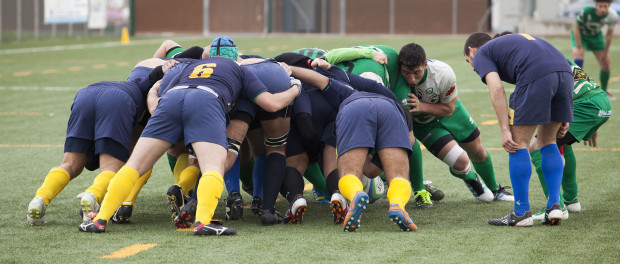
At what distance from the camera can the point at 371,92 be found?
6328mm

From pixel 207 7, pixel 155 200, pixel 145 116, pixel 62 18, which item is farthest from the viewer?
pixel 207 7

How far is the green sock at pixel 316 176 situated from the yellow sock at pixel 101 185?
1695 millimetres

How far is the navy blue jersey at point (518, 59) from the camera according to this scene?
5617mm

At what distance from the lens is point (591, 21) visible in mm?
14484

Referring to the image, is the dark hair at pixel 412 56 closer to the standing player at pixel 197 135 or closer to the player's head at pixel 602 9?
the standing player at pixel 197 135

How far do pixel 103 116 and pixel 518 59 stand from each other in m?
3.05

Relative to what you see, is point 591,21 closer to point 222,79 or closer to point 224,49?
point 224,49

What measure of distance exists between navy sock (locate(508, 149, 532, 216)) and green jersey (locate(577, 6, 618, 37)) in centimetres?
959

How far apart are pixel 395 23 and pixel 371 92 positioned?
101ft

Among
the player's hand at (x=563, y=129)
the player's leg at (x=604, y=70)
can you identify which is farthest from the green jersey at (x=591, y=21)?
the player's hand at (x=563, y=129)

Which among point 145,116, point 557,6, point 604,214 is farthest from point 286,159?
point 557,6

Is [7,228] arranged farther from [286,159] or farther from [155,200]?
[286,159]

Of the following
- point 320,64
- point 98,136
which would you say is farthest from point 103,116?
point 320,64

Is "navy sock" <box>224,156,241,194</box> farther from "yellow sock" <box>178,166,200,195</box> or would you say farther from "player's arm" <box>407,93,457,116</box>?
"player's arm" <box>407,93,457,116</box>
